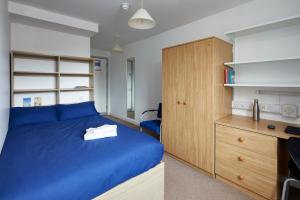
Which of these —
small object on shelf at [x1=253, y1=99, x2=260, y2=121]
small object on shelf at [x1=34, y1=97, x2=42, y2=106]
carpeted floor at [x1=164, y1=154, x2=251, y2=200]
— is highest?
small object on shelf at [x1=34, y1=97, x2=42, y2=106]

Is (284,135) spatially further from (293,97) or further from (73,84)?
(73,84)

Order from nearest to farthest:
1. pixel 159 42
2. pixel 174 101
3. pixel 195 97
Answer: pixel 195 97 → pixel 174 101 → pixel 159 42

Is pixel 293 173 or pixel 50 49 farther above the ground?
pixel 50 49

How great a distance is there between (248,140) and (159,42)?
2.83 metres

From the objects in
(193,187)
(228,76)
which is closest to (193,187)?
(193,187)

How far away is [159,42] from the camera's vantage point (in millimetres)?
3791

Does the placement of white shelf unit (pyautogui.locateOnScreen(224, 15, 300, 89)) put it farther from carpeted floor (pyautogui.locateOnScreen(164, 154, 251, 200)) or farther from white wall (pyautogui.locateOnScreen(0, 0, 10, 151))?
white wall (pyautogui.locateOnScreen(0, 0, 10, 151))

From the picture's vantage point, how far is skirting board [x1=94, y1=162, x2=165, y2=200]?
130cm

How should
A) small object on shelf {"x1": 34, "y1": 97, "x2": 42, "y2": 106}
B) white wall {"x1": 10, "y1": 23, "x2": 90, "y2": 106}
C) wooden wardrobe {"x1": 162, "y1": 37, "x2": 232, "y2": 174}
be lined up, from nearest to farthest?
wooden wardrobe {"x1": 162, "y1": 37, "x2": 232, "y2": 174}, white wall {"x1": 10, "y1": 23, "x2": 90, "y2": 106}, small object on shelf {"x1": 34, "y1": 97, "x2": 42, "y2": 106}

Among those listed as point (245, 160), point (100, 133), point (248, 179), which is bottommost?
point (248, 179)

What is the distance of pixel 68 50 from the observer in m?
3.37

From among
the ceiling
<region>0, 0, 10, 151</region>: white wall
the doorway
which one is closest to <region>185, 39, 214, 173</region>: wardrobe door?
the ceiling

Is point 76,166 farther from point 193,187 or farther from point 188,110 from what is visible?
point 188,110

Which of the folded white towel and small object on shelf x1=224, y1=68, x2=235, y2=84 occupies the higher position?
small object on shelf x1=224, y1=68, x2=235, y2=84
